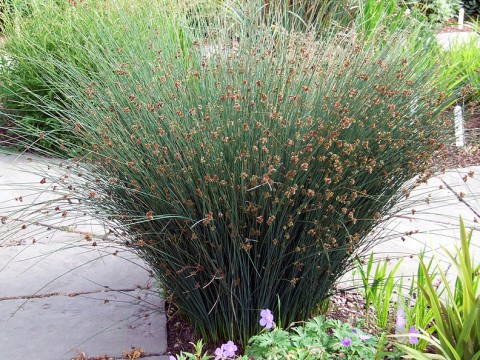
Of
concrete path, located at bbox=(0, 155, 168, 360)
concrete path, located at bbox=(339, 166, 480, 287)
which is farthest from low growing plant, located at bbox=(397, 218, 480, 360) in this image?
concrete path, located at bbox=(0, 155, 168, 360)

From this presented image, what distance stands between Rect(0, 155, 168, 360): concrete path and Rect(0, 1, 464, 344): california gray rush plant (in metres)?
0.24

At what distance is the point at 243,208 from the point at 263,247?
0.22m

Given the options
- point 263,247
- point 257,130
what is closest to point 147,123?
point 257,130

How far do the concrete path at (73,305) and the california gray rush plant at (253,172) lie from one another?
24 centimetres

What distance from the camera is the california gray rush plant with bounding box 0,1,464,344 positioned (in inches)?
85.0

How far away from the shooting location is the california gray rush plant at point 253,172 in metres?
2.16

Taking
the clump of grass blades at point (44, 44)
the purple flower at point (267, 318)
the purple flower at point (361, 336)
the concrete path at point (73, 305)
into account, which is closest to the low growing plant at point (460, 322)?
the purple flower at point (361, 336)

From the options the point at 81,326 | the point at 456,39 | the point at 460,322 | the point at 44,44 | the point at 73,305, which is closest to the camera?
the point at 460,322

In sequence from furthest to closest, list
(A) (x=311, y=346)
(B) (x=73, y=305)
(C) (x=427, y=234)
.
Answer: (C) (x=427, y=234)
(B) (x=73, y=305)
(A) (x=311, y=346)

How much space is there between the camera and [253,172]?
7.20 ft

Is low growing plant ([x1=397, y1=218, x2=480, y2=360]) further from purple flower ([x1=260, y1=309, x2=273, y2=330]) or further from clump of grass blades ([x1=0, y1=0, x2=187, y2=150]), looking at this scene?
clump of grass blades ([x1=0, y1=0, x2=187, y2=150])

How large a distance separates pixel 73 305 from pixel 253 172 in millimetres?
1171

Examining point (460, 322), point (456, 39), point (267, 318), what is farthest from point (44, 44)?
point (456, 39)

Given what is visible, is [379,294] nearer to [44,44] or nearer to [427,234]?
[427,234]
